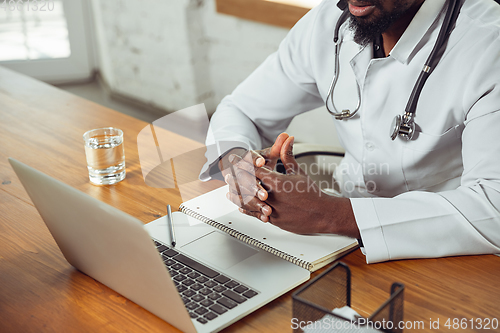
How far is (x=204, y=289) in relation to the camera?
78 cm

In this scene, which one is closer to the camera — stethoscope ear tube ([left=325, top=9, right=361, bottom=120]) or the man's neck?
the man's neck

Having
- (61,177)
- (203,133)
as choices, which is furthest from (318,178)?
(61,177)

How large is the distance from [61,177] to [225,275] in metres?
0.56

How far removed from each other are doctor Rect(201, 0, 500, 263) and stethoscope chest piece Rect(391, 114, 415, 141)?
0.02 metres

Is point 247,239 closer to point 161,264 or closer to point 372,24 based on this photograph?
point 161,264

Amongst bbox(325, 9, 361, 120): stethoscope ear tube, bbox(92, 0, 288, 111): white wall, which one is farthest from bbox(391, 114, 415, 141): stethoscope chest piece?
A: bbox(92, 0, 288, 111): white wall

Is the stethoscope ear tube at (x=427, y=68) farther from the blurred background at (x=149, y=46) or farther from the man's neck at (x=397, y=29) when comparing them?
the blurred background at (x=149, y=46)

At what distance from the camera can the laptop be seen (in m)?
0.64

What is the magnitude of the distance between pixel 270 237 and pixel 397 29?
1.97 feet

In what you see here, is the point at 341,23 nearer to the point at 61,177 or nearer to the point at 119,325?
the point at 61,177

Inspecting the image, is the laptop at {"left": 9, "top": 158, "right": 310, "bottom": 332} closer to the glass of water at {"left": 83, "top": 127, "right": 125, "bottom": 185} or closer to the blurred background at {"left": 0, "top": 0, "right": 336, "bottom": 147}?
the glass of water at {"left": 83, "top": 127, "right": 125, "bottom": 185}

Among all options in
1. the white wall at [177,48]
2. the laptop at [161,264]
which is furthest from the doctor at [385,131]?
the white wall at [177,48]

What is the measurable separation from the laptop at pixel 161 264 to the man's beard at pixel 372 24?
59cm

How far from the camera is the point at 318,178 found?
5.06 ft
